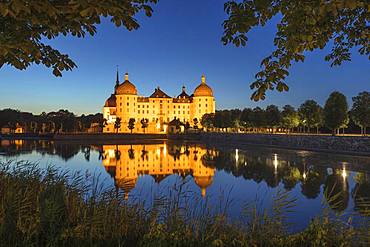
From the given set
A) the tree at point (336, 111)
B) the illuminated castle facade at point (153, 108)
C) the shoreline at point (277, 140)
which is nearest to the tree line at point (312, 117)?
the tree at point (336, 111)

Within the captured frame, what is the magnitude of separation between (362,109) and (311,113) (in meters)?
14.7

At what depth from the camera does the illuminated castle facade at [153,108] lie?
375ft

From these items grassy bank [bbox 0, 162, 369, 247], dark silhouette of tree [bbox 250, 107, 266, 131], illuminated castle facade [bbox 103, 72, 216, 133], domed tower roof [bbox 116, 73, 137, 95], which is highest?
domed tower roof [bbox 116, 73, 137, 95]

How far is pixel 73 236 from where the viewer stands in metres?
4.54

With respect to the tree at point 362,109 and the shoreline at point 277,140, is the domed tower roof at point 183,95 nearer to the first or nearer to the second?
the shoreline at point 277,140

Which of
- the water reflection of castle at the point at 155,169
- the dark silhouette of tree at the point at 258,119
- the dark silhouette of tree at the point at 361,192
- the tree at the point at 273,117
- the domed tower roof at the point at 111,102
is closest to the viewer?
the dark silhouette of tree at the point at 361,192

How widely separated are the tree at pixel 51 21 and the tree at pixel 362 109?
50583mm

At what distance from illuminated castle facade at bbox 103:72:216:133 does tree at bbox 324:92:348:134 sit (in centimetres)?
6435

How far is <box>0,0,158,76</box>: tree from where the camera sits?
3.04 m

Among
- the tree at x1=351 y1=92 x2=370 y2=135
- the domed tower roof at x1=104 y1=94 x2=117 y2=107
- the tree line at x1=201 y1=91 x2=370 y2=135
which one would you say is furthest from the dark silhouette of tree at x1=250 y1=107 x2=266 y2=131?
the domed tower roof at x1=104 y1=94 x2=117 y2=107

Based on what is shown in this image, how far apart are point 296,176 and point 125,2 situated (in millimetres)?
16309

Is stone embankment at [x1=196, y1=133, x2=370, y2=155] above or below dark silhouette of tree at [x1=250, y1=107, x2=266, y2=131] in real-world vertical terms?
below

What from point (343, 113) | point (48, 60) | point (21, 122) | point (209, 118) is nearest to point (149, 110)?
point (209, 118)

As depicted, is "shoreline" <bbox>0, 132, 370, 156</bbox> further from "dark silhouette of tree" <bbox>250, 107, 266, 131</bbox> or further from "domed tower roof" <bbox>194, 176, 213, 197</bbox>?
"domed tower roof" <bbox>194, 176, 213, 197</bbox>
